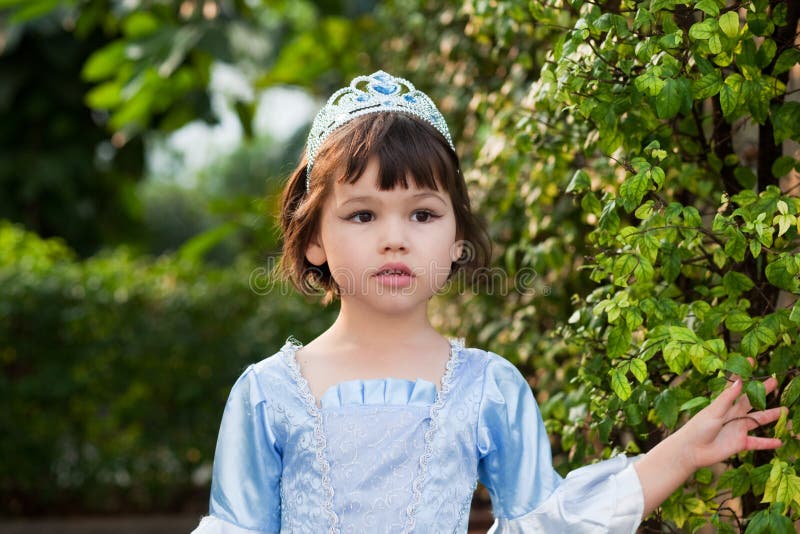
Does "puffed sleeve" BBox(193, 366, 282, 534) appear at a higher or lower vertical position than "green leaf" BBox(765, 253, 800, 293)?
lower

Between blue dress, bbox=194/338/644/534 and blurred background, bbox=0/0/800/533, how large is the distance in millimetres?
219

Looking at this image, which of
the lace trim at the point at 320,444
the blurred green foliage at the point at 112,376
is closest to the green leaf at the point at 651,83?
the lace trim at the point at 320,444

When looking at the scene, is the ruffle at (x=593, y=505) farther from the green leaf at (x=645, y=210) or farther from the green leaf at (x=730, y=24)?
the green leaf at (x=730, y=24)

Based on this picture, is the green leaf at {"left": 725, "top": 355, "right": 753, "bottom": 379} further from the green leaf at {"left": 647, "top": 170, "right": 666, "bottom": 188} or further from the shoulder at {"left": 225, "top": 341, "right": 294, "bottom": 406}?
the shoulder at {"left": 225, "top": 341, "right": 294, "bottom": 406}

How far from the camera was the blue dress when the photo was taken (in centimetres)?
196

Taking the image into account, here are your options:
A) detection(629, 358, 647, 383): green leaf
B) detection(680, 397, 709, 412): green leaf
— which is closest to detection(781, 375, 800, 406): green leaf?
detection(680, 397, 709, 412): green leaf

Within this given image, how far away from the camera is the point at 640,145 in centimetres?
220

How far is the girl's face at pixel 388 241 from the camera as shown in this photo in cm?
199

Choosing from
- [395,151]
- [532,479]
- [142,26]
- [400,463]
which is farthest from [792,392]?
[142,26]

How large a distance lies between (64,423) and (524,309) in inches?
150

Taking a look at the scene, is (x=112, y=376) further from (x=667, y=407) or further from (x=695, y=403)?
(x=695, y=403)

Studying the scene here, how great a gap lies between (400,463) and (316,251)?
52 cm

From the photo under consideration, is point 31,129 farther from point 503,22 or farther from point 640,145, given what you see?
point 640,145

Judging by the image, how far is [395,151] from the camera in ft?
6.62
